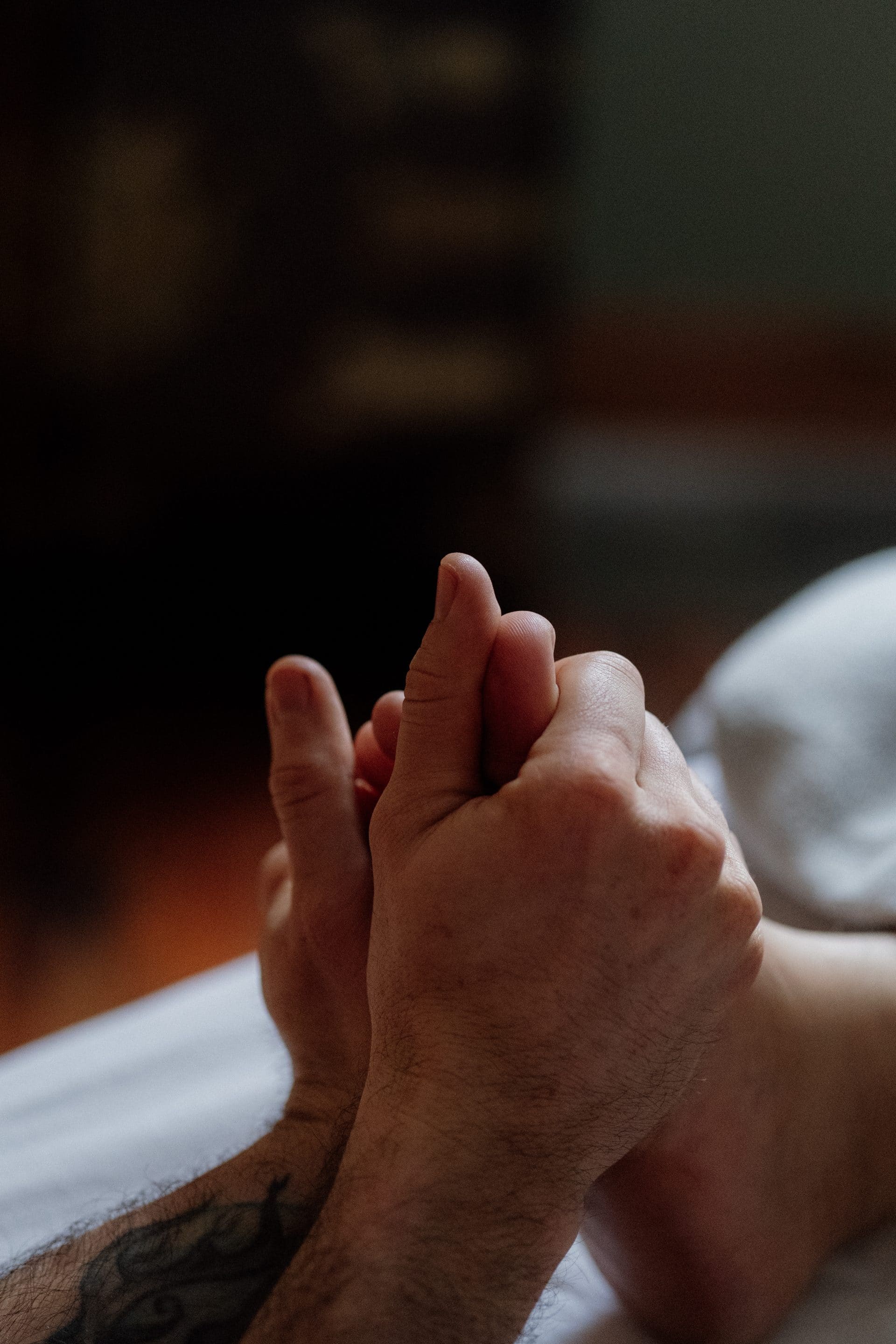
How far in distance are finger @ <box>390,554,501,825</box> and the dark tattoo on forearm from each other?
0.17m

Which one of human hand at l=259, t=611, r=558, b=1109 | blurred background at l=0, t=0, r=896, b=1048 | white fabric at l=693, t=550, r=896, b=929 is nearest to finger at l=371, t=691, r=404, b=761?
human hand at l=259, t=611, r=558, b=1109

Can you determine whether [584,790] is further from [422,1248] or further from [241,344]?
[241,344]

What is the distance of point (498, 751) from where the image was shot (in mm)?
508

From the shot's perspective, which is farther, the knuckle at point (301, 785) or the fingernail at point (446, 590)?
the knuckle at point (301, 785)

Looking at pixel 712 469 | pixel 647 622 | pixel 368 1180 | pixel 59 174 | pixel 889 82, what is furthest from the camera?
pixel 712 469

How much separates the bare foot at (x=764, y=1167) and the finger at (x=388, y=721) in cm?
20

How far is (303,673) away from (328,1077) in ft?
0.66

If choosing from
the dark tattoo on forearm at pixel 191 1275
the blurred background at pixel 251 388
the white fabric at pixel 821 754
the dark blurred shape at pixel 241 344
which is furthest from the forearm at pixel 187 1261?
the dark blurred shape at pixel 241 344

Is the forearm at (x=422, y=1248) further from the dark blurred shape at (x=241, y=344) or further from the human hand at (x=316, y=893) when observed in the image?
the dark blurred shape at (x=241, y=344)

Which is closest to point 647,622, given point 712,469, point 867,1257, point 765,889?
point 712,469

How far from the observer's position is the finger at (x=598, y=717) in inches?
18.2

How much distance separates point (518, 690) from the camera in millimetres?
493

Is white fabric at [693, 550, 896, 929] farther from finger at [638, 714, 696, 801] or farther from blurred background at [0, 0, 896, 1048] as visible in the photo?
blurred background at [0, 0, 896, 1048]

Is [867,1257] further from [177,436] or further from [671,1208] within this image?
[177,436]
